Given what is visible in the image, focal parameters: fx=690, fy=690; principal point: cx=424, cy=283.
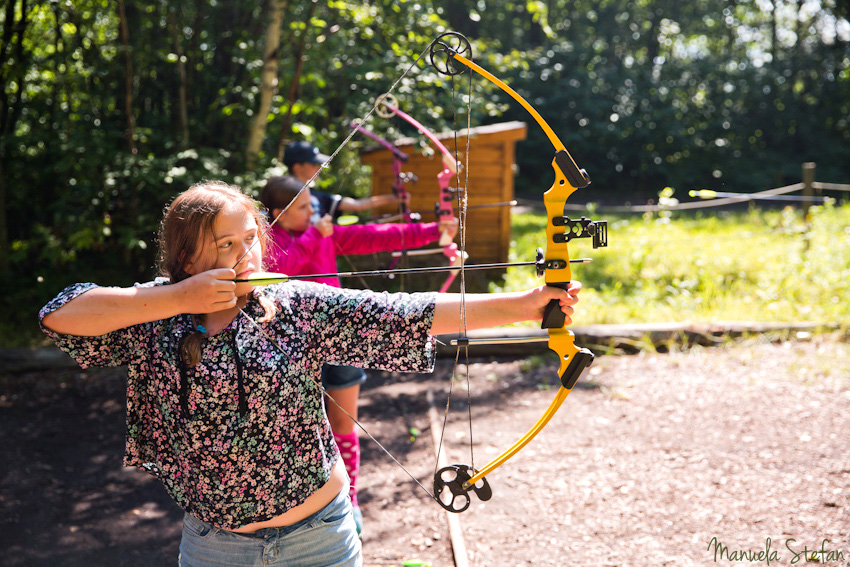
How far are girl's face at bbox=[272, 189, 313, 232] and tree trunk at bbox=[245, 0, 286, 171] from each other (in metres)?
2.78

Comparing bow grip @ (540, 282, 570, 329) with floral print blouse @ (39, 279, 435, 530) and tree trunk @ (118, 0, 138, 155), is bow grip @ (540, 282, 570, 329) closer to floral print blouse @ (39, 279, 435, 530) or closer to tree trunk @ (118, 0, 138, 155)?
floral print blouse @ (39, 279, 435, 530)

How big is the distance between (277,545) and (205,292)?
1.75 feet

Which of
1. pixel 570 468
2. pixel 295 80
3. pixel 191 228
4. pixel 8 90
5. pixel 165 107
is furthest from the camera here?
pixel 165 107

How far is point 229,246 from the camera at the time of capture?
4.63 feet

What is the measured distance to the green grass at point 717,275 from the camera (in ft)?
17.4

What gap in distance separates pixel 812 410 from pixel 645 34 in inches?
688

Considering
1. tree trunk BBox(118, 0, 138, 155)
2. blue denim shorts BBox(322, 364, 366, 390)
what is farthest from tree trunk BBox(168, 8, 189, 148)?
blue denim shorts BBox(322, 364, 366, 390)

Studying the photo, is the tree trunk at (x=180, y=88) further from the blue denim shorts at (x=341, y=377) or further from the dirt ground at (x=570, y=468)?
the blue denim shorts at (x=341, y=377)

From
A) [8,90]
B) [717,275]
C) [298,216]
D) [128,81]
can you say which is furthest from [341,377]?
[8,90]

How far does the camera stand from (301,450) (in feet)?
4.63

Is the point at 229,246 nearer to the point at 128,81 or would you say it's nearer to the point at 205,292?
the point at 205,292

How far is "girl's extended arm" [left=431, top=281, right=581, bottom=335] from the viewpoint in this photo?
1.37m

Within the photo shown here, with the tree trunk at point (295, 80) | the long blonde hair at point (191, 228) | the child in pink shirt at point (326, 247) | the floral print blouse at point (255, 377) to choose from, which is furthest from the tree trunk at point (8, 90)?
the floral print blouse at point (255, 377)

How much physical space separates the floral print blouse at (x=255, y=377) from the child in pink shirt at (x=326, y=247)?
0.95 meters
